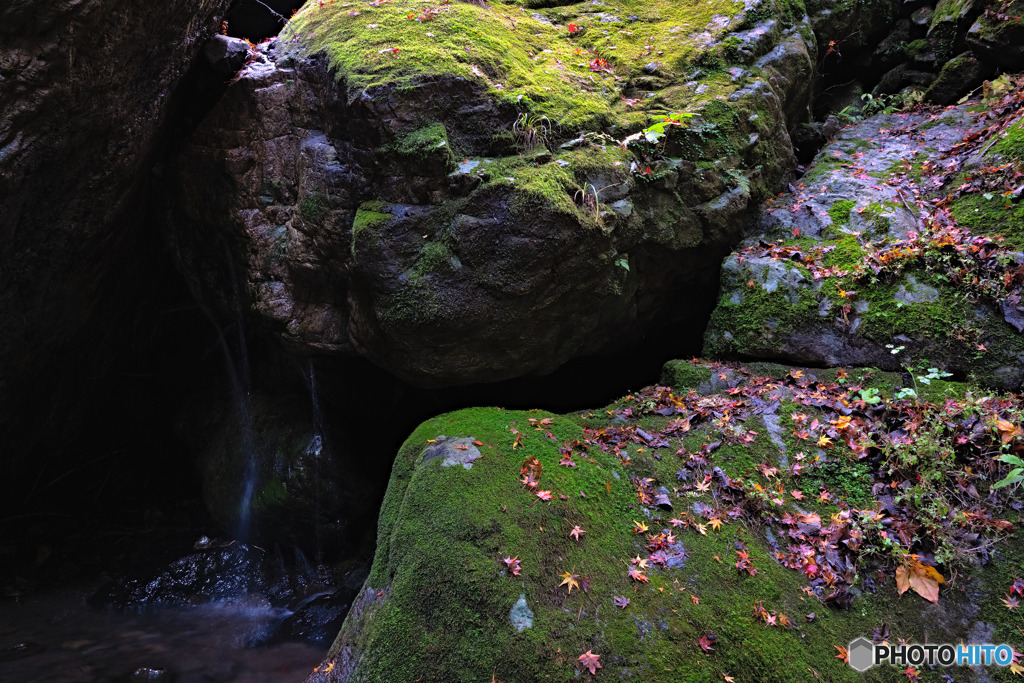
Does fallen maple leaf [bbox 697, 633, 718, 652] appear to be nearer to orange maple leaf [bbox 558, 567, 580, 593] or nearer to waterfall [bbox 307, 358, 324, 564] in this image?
orange maple leaf [bbox 558, 567, 580, 593]

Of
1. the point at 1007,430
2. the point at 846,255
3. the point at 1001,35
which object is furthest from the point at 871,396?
the point at 1001,35

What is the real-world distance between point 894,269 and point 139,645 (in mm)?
8881

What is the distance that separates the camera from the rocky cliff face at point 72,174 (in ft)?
12.7

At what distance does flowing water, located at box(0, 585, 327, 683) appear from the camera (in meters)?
5.32

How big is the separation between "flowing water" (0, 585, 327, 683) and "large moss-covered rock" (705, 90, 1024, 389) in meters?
5.92

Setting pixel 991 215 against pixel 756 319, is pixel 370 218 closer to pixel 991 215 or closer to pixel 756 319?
pixel 756 319

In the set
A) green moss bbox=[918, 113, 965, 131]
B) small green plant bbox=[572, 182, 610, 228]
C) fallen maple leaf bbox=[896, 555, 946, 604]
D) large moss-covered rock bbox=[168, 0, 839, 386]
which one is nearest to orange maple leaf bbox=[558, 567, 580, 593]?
fallen maple leaf bbox=[896, 555, 946, 604]

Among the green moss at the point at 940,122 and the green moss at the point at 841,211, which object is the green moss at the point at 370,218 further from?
the green moss at the point at 940,122

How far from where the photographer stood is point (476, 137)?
16.3ft

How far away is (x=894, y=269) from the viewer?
4973 mm

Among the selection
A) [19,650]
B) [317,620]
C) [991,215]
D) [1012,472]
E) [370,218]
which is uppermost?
[370,218]

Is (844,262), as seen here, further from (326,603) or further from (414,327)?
(326,603)

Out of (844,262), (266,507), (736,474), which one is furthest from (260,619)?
(844,262)

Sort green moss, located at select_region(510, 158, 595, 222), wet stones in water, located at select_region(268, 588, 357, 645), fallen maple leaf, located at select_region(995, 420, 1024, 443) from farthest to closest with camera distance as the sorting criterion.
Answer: wet stones in water, located at select_region(268, 588, 357, 645) < green moss, located at select_region(510, 158, 595, 222) < fallen maple leaf, located at select_region(995, 420, 1024, 443)
